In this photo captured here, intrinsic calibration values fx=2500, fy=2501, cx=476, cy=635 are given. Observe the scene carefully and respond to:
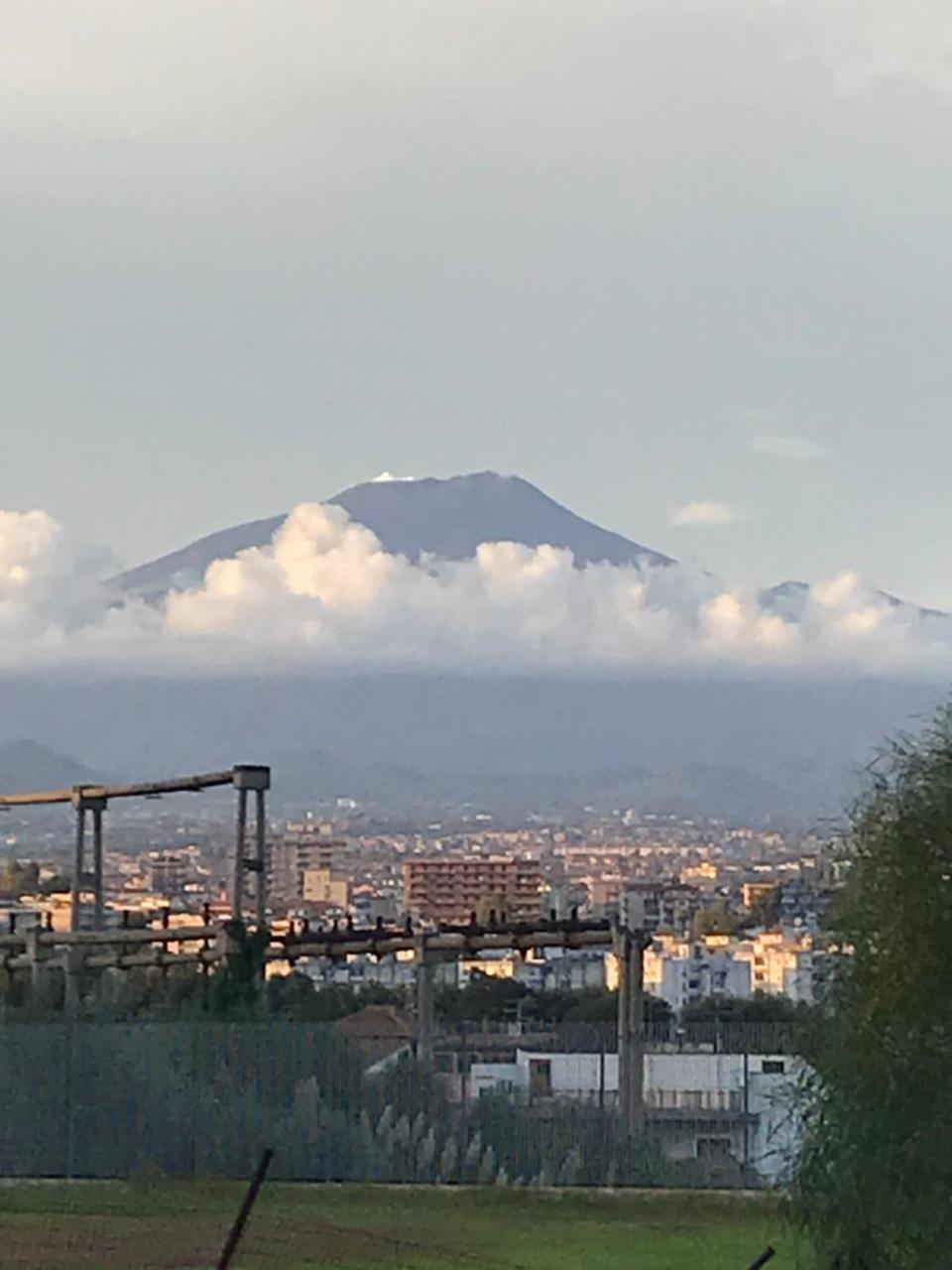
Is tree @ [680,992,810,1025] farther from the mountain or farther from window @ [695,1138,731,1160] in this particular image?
the mountain

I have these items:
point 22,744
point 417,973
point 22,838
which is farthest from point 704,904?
point 22,744

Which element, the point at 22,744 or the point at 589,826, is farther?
the point at 22,744

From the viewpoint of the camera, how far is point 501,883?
6719cm

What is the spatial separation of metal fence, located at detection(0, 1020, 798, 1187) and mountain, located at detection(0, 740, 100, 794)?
7137 centimetres

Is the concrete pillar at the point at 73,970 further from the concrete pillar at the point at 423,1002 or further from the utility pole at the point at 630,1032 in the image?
the utility pole at the point at 630,1032

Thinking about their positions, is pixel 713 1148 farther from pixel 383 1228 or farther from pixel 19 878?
pixel 19 878

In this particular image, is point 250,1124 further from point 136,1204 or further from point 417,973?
point 417,973

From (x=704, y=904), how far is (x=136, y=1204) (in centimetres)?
4378

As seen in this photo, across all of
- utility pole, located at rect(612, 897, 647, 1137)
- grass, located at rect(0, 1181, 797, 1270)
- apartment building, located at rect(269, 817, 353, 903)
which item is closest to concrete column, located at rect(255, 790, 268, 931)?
utility pole, located at rect(612, 897, 647, 1137)

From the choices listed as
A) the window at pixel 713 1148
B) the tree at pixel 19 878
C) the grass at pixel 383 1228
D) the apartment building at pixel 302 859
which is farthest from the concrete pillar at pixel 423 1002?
the apartment building at pixel 302 859

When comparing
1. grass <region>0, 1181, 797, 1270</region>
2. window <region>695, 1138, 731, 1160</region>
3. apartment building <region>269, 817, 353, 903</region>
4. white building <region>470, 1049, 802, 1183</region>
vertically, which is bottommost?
grass <region>0, 1181, 797, 1270</region>

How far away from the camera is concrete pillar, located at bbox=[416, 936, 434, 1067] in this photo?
74.9ft

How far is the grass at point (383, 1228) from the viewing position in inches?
681

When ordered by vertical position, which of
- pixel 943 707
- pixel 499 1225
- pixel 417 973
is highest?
pixel 943 707
